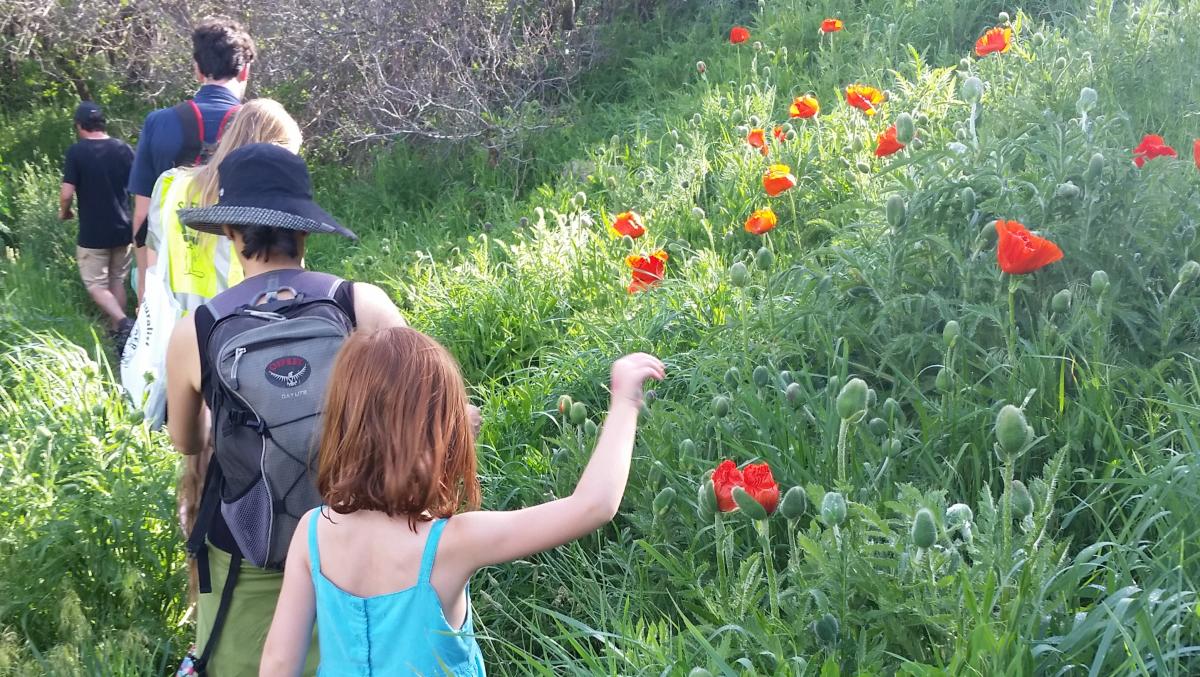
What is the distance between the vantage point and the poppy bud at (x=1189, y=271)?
8.31ft

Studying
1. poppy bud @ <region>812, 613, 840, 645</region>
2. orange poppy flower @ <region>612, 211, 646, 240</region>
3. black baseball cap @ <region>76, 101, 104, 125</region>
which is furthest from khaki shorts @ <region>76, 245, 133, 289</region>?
poppy bud @ <region>812, 613, 840, 645</region>

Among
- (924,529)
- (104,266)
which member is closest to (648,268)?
(924,529)

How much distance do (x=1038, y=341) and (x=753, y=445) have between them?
73 cm

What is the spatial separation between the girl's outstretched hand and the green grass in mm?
347

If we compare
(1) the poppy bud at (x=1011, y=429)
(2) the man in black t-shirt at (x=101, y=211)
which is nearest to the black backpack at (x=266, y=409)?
(1) the poppy bud at (x=1011, y=429)

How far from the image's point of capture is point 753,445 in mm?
2805

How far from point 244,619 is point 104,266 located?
15.6 ft

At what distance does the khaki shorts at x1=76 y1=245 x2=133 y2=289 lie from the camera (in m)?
6.41

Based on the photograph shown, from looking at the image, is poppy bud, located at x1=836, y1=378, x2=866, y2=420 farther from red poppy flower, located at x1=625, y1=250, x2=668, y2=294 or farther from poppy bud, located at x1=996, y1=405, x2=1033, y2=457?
red poppy flower, located at x1=625, y1=250, x2=668, y2=294

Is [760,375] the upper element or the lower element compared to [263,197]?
lower

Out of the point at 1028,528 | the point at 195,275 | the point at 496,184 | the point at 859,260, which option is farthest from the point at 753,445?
the point at 496,184

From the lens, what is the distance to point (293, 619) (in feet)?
6.57

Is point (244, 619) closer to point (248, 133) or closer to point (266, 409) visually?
point (266, 409)

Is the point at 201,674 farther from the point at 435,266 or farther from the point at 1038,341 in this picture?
the point at 435,266
